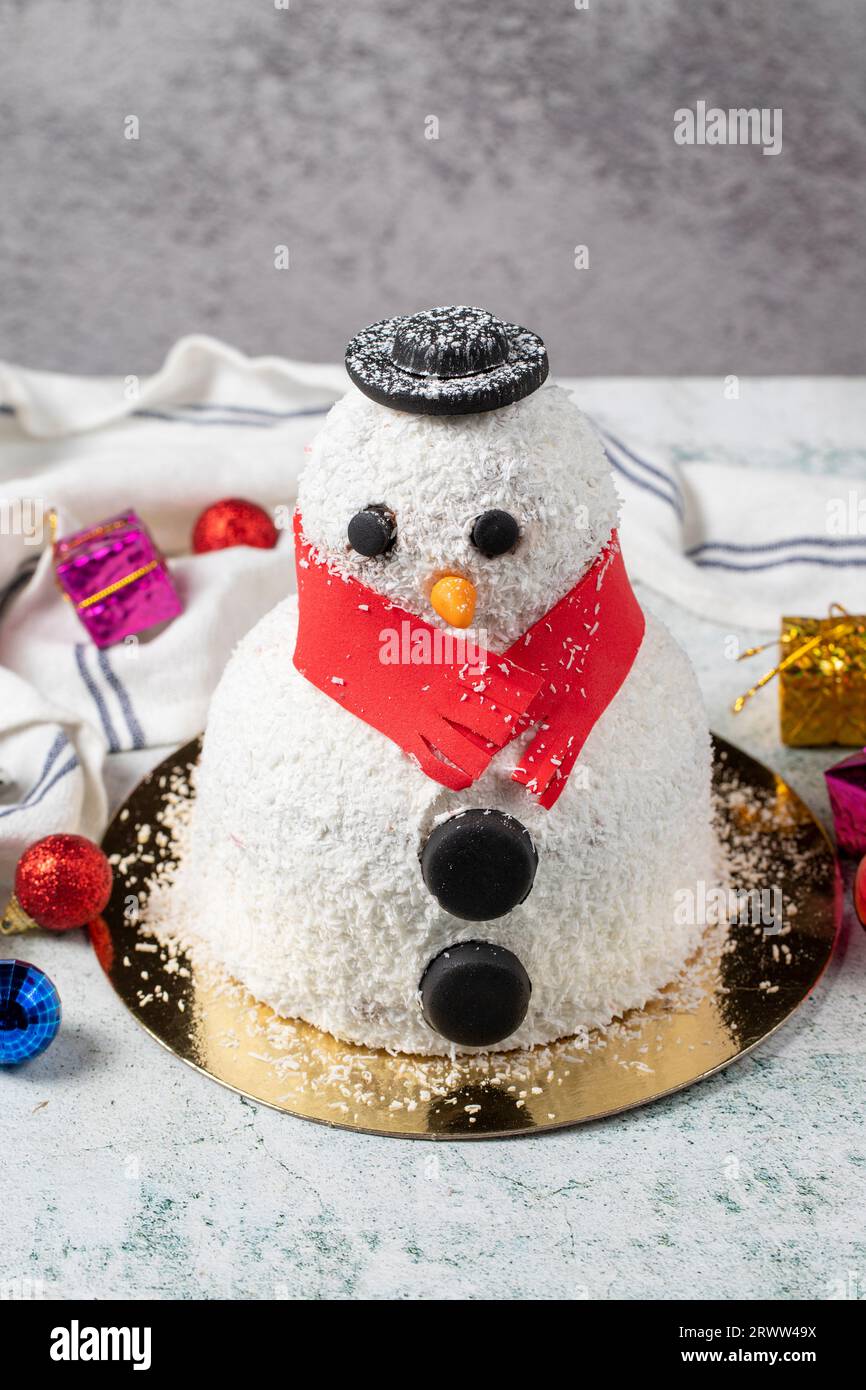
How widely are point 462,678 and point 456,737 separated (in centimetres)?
4

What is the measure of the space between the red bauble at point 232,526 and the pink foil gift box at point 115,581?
0.44ft

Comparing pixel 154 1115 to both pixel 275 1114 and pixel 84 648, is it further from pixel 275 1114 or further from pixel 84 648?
pixel 84 648

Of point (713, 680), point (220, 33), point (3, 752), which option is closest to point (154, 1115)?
point (3, 752)

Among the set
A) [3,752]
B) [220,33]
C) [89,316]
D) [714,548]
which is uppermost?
[220,33]

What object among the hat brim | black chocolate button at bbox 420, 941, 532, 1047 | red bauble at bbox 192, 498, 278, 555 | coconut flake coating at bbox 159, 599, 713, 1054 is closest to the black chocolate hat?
the hat brim

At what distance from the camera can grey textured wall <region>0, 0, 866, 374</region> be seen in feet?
8.28

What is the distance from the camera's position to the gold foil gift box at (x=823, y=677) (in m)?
1.58

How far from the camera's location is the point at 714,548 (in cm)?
194

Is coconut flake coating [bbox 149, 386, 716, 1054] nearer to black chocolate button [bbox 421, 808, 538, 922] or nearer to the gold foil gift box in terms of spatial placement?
black chocolate button [bbox 421, 808, 538, 922]

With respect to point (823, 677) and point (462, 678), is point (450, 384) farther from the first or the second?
point (823, 677)

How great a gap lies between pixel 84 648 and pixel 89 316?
1.41m

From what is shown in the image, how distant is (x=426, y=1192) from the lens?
1.14 m

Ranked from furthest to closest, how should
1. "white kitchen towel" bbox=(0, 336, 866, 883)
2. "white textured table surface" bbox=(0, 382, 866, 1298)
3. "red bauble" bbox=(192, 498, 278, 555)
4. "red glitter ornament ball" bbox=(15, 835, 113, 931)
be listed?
"red bauble" bbox=(192, 498, 278, 555) → "white kitchen towel" bbox=(0, 336, 866, 883) → "red glitter ornament ball" bbox=(15, 835, 113, 931) → "white textured table surface" bbox=(0, 382, 866, 1298)

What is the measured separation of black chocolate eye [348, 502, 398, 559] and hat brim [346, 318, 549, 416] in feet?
0.25
